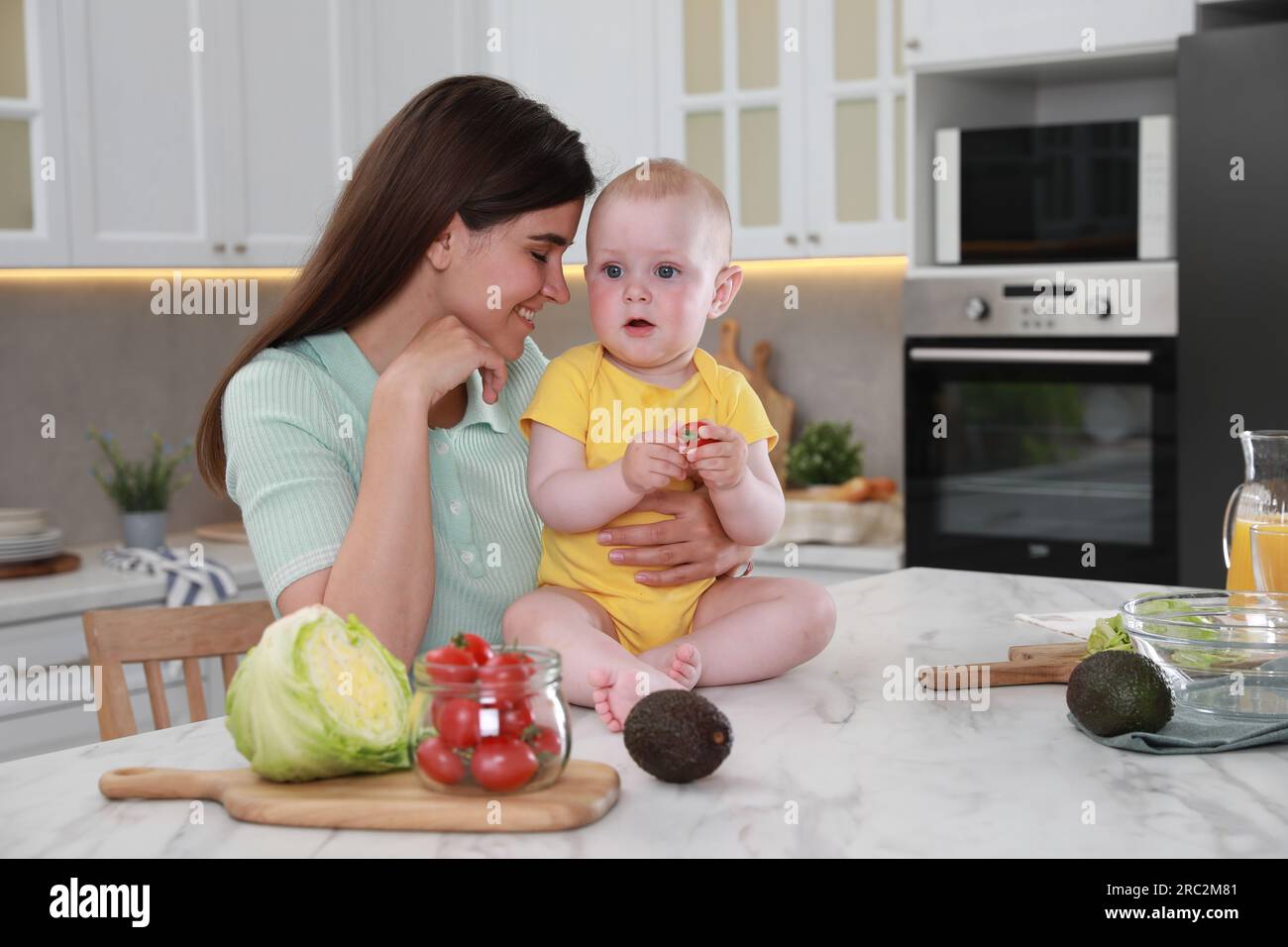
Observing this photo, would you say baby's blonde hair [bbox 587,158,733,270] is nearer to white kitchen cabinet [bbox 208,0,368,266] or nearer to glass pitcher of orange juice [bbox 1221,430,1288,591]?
glass pitcher of orange juice [bbox 1221,430,1288,591]

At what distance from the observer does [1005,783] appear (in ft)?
3.14

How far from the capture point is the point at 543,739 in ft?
2.92

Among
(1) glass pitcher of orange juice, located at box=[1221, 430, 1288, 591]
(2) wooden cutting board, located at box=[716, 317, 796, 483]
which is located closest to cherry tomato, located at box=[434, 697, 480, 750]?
(1) glass pitcher of orange juice, located at box=[1221, 430, 1288, 591]

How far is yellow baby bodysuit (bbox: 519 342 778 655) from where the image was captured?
1.34m

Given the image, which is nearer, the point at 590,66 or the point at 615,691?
the point at 615,691

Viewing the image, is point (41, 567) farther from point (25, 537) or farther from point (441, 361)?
point (441, 361)

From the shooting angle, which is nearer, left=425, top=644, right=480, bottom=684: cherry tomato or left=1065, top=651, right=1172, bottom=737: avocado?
left=425, top=644, right=480, bottom=684: cherry tomato

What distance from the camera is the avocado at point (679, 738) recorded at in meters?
0.92

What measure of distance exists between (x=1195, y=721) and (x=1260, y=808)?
190mm

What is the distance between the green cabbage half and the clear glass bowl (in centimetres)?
61

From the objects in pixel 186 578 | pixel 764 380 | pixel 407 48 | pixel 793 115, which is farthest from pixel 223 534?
pixel 793 115

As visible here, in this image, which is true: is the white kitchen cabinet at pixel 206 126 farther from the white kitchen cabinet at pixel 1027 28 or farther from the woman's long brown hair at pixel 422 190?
the woman's long brown hair at pixel 422 190

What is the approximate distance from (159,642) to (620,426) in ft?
1.79
